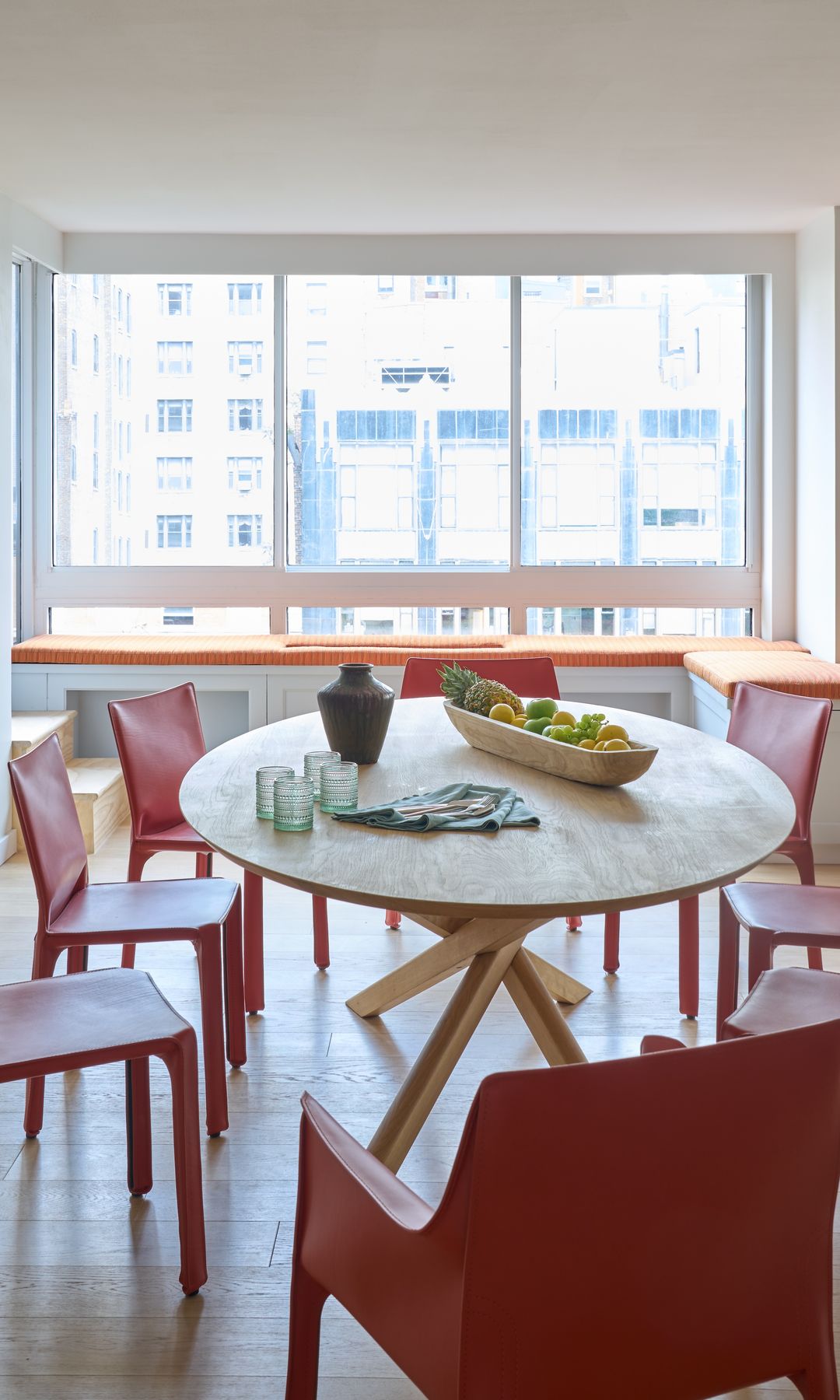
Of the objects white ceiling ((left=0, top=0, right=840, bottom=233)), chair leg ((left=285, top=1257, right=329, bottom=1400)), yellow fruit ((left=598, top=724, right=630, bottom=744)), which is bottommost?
chair leg ((left=285, top=1257, right=329, bottom=1400))

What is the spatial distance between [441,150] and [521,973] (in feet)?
10.1

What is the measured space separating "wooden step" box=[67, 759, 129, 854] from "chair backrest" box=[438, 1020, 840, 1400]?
364 cm

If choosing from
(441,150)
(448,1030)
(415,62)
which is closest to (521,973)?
(448,1030)

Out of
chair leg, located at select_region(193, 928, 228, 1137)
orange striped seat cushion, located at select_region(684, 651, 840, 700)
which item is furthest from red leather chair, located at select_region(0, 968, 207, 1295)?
orange striped seat cushion, located at select_region(684, 651, 840, 700)

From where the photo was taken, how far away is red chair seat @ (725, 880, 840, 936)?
7.83 feet

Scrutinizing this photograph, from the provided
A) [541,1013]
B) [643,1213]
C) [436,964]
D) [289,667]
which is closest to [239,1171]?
[436,964]

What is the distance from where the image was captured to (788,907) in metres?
2.51

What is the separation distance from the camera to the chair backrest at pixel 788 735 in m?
2.85

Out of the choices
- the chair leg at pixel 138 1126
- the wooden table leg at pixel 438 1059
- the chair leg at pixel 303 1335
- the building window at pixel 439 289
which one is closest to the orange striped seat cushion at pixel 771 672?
the building window at pixel 439 289

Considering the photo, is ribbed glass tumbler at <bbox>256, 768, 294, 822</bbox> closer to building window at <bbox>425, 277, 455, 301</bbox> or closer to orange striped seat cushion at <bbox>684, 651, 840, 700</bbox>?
orange striped seat cushion at <bbox>684, 651, 840, 700</bbox>

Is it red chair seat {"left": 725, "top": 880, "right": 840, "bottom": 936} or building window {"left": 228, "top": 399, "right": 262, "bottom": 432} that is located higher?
building window {"left": 228, "top": 399, "right": 262, "bottom": 432}

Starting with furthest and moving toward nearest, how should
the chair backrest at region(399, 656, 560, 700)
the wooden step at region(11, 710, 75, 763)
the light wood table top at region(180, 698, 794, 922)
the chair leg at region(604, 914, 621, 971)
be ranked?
the wooden step at region(11, 710, 75, 763)
the chair backrest at region(399, 656, 560, 700)
the chair leg at region(604, 914, 621, 971)
the light wood table top at region(180, 698, 794, 922)

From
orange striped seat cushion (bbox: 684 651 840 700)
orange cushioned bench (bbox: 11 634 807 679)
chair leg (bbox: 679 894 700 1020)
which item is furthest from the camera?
orange cushioned bench (bbox: 11 634 807 679)

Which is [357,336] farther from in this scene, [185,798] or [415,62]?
[185,798]
